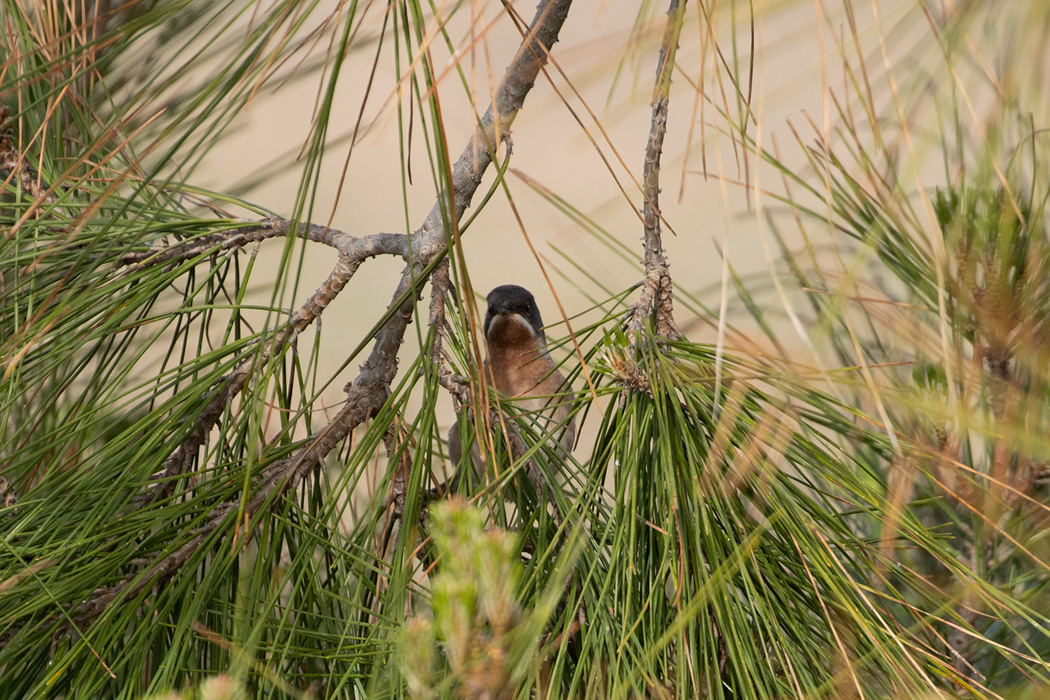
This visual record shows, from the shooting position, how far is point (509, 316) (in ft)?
3.67

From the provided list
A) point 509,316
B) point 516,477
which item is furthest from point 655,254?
point 509,316

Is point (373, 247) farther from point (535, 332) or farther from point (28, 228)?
point (535, 332)

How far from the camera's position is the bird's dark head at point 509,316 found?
112 centimetres

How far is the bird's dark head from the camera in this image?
44.0 inches

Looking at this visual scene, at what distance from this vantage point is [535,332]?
3.84 ft

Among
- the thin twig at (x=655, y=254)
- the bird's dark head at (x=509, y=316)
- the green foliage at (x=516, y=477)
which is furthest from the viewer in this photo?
the bird's dark head at (x=509, y=316)

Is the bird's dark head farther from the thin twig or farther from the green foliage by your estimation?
the thin twig

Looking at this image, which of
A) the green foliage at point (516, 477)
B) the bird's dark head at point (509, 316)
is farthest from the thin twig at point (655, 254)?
the bird's dark head at point (509, 316)

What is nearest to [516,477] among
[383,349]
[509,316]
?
[383,349]

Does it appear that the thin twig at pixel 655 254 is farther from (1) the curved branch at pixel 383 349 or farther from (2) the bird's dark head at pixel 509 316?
(2) the bird's dark head at pixel 509 316

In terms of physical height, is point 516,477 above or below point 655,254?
below

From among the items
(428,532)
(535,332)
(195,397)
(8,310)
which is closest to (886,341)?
(535,332)

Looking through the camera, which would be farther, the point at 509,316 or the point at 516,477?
the point at 509,316

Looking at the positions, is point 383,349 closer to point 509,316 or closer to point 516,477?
point 516,477
